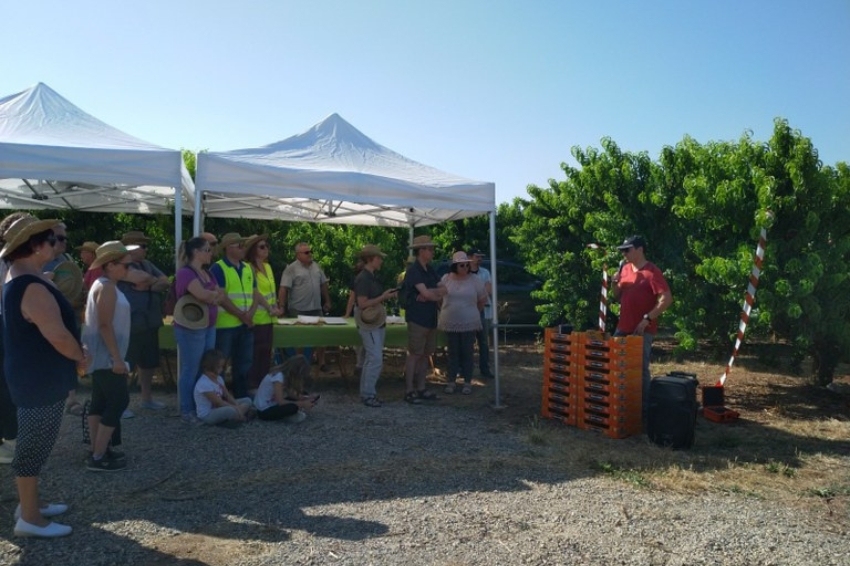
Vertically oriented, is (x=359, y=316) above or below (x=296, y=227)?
below

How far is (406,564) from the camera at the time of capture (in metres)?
3.52

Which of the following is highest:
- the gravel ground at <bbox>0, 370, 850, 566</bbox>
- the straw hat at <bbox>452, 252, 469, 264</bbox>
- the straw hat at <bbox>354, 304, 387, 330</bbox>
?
the straw hat at <bbox>452, 252, 469, 264</bbox>

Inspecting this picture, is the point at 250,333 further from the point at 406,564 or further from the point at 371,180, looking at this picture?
the point at 406,564

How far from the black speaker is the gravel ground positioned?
3.27 feet

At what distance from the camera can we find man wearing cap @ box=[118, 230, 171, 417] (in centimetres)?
650

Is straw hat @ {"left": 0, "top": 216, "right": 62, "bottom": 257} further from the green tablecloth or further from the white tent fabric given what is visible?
the green tablecloth

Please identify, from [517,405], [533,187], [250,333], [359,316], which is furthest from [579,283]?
[250,333]

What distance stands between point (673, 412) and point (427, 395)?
272cm

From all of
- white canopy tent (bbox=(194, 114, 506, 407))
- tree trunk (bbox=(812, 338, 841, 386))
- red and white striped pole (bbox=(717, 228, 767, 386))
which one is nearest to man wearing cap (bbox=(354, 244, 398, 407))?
white canopy tent (bbox=(194, 114, 506, 407))

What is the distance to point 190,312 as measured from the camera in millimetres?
6098

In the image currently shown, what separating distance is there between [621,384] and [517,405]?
63.7 inches

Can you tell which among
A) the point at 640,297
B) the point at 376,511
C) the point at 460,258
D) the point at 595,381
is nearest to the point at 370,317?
the point at 460,258

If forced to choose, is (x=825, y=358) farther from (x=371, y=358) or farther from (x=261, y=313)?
(x=261, y=313)

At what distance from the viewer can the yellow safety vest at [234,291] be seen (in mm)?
6613
